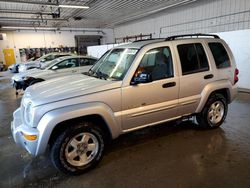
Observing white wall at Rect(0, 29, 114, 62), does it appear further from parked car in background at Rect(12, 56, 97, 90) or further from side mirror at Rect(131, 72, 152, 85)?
side mirror at Rect(131, 72, 152, 85)

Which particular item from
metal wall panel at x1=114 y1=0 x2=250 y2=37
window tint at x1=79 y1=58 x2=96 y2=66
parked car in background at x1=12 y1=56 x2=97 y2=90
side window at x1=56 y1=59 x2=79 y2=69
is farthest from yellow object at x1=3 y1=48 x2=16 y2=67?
window tint at x1=79 y1=58 x2=96 y2=66

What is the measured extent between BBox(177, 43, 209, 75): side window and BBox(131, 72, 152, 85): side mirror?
78 cm

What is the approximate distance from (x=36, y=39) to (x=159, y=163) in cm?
1959

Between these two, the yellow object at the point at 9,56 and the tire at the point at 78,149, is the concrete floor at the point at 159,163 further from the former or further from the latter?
the yellow object at the point at 9,56

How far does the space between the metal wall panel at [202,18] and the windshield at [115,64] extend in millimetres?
8381

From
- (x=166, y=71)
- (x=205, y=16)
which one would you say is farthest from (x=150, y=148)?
(x=205, y=16)

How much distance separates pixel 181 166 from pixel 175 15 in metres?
12.3

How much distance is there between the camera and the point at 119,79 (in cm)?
271

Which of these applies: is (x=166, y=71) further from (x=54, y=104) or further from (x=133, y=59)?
(x=54, y=104)

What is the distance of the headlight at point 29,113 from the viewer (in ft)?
7.56

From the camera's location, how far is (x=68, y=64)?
Result: 25.0 ft

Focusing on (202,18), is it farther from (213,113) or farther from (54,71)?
(213,113)

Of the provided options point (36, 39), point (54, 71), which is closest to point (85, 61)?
point (54, 71)

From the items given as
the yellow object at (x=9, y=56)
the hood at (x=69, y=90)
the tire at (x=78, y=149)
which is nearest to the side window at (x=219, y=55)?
the hood at (x=69, y=90)
